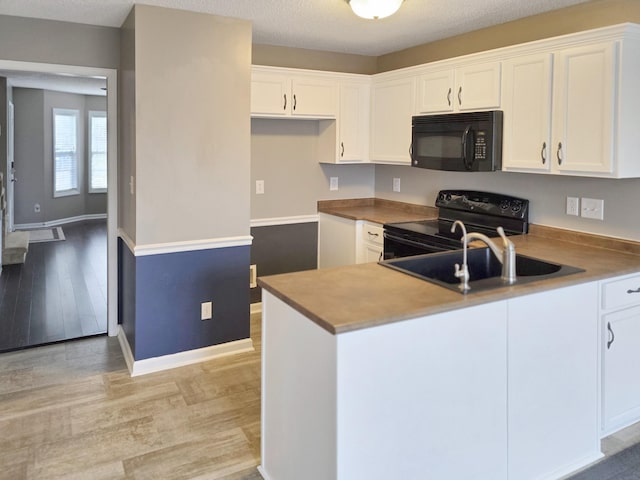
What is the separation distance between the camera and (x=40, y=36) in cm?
352

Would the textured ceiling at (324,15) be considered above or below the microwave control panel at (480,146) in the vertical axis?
above

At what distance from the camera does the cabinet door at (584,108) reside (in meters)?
2.70

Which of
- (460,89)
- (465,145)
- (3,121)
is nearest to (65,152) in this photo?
(3,121)

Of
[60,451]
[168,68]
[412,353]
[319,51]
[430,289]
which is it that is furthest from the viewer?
[319,51]

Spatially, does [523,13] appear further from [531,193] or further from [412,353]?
[412,353]

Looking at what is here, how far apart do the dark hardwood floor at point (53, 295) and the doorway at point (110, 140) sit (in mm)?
310

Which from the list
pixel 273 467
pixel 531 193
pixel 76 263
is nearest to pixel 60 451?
pixel 273 467

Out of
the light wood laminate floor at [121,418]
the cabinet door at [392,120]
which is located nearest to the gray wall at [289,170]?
the cabinet door at [392,120]

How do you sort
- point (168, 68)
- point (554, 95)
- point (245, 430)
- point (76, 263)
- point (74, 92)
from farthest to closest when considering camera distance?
1. point (74, 92)
2. point (76, 263)
3. point (168, 68)
4. point (554, 95)
5. point (245, 430)

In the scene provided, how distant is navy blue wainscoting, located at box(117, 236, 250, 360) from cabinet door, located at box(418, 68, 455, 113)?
1.70 meters

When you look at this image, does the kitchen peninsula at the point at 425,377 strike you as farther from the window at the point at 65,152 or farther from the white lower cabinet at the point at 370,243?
the window at the point at 65,152

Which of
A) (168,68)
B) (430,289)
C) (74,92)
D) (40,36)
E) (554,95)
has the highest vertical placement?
(74,92)

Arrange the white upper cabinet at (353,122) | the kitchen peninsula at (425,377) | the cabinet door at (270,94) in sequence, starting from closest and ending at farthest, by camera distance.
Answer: the kitchen peninsula at (425,377), the cabinet door at (270,94), the white upper cabinet at (353,122)

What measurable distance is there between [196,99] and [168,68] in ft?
0.81
